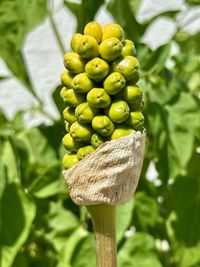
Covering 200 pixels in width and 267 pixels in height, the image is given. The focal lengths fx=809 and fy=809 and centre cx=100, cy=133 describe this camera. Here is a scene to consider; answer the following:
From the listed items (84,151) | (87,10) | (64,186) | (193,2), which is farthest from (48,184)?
(84,151)

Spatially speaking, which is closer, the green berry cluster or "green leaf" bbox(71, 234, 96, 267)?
the green berry cluster

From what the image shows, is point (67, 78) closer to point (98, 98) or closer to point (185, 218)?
point (98, 98)

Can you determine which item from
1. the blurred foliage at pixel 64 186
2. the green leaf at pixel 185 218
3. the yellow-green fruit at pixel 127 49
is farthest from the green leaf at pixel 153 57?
the yellow-green fruit at pixel 127 49

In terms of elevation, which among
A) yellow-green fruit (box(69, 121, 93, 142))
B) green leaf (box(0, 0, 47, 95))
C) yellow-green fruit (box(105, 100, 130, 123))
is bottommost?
green leaf (box(0, 0, 47, 95))

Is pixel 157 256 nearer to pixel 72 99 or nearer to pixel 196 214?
pixel 196 214

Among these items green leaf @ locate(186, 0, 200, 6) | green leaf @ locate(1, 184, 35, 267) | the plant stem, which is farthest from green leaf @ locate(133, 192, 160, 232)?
the plant stem

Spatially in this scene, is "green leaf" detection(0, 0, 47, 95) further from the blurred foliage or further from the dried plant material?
the dried plant material

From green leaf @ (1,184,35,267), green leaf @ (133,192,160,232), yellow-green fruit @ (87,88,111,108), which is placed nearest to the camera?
yellow-green fruit @ (87,88,111,108)
